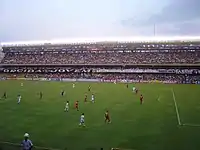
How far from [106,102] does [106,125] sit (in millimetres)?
11891

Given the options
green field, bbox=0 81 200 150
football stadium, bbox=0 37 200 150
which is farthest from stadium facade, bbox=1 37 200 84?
green field, bbox=0 81 200 150

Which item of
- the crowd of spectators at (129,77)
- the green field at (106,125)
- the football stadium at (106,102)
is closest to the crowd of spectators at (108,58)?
the football stadium at (106,102)

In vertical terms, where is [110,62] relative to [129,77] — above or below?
above

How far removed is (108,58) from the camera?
245ft

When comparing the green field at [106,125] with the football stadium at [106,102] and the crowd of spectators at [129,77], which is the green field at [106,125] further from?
the crowd of spectators at [129,77]

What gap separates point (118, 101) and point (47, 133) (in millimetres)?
16289

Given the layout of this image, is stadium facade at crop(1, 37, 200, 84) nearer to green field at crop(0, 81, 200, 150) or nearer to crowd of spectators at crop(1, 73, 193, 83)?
crowd of spectators at crop(1, 73, 193, 83)

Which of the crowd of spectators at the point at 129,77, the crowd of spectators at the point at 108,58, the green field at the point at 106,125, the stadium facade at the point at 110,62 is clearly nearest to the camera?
the green field at the point at 106,125

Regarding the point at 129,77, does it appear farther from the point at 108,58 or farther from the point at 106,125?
the point at 106,125

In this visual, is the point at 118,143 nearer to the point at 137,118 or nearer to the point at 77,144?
the point at 77,144

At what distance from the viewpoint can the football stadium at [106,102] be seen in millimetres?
20527

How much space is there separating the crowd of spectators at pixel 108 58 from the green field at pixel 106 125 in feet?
106

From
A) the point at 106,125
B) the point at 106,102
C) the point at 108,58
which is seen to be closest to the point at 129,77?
the point at 108,58

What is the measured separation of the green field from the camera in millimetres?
19641
